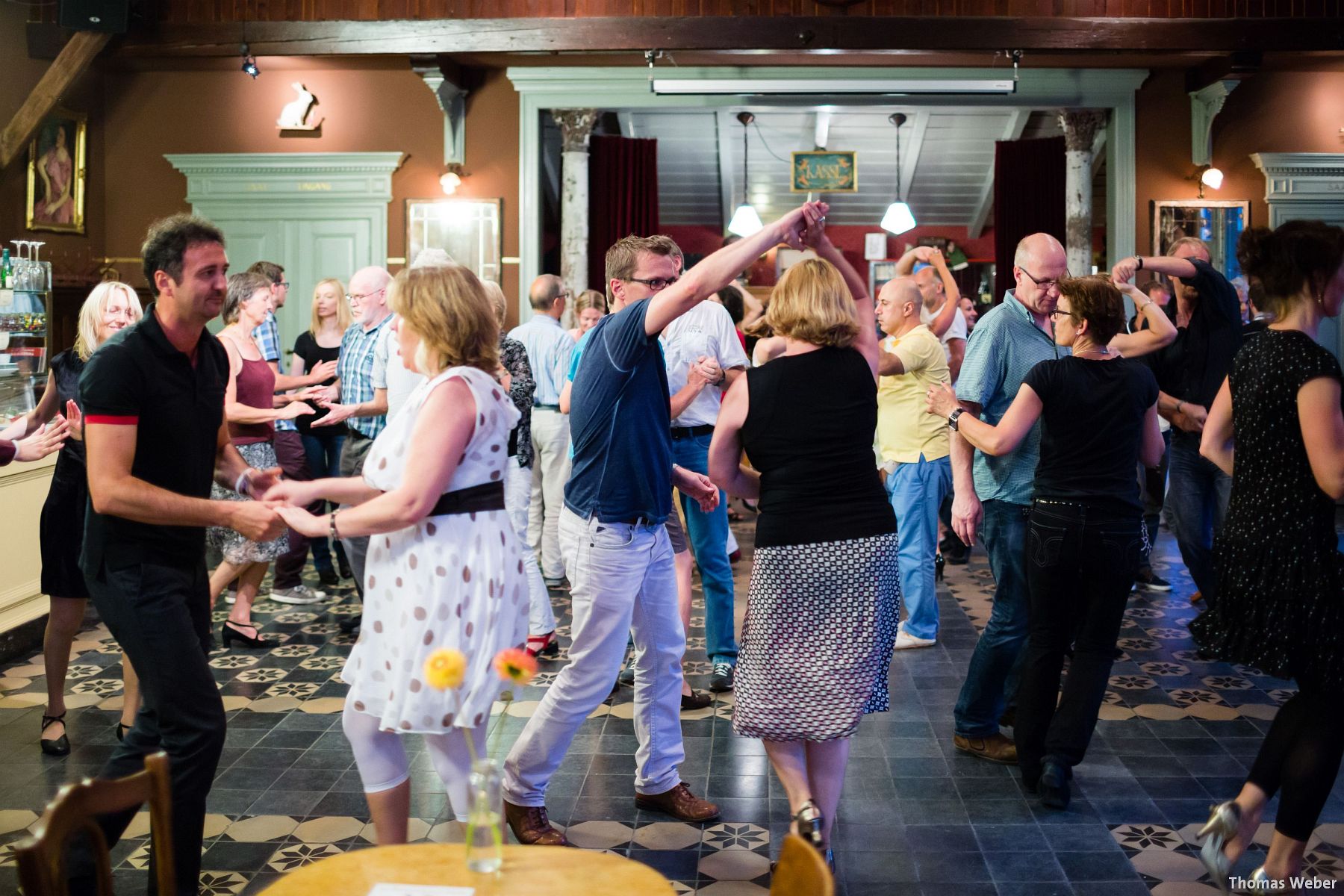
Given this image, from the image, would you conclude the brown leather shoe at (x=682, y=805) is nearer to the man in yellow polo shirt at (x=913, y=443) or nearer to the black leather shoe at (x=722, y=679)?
the black leather shoe at (x=722, y=679)

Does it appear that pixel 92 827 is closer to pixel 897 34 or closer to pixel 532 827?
pixel 532 827

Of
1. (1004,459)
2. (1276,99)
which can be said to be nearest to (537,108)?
(1276,99)

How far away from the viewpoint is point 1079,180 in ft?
34.1

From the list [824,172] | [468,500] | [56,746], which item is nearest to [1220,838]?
[468,500]

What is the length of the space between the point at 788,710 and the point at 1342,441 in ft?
4.52

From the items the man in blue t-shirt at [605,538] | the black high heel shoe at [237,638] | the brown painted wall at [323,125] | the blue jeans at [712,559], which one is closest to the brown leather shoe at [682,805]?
the man in blue t-shirt at [605,538]

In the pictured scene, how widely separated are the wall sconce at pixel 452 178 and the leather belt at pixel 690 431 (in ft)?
18.7

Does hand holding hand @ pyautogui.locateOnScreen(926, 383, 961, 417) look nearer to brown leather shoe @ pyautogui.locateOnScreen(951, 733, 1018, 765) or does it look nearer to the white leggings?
brown leather shoe @ pyautogui.locateOnScreen(951, 733, 1018, 765)

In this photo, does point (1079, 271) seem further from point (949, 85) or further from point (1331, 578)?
point (1331, 578)

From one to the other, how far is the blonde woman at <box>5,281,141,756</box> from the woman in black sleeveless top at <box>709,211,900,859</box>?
7.32 feet

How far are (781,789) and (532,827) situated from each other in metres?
0.83

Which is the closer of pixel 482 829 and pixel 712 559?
pixel 482 829

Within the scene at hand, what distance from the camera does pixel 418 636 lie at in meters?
2.32

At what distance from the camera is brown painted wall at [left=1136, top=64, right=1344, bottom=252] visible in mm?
9672
